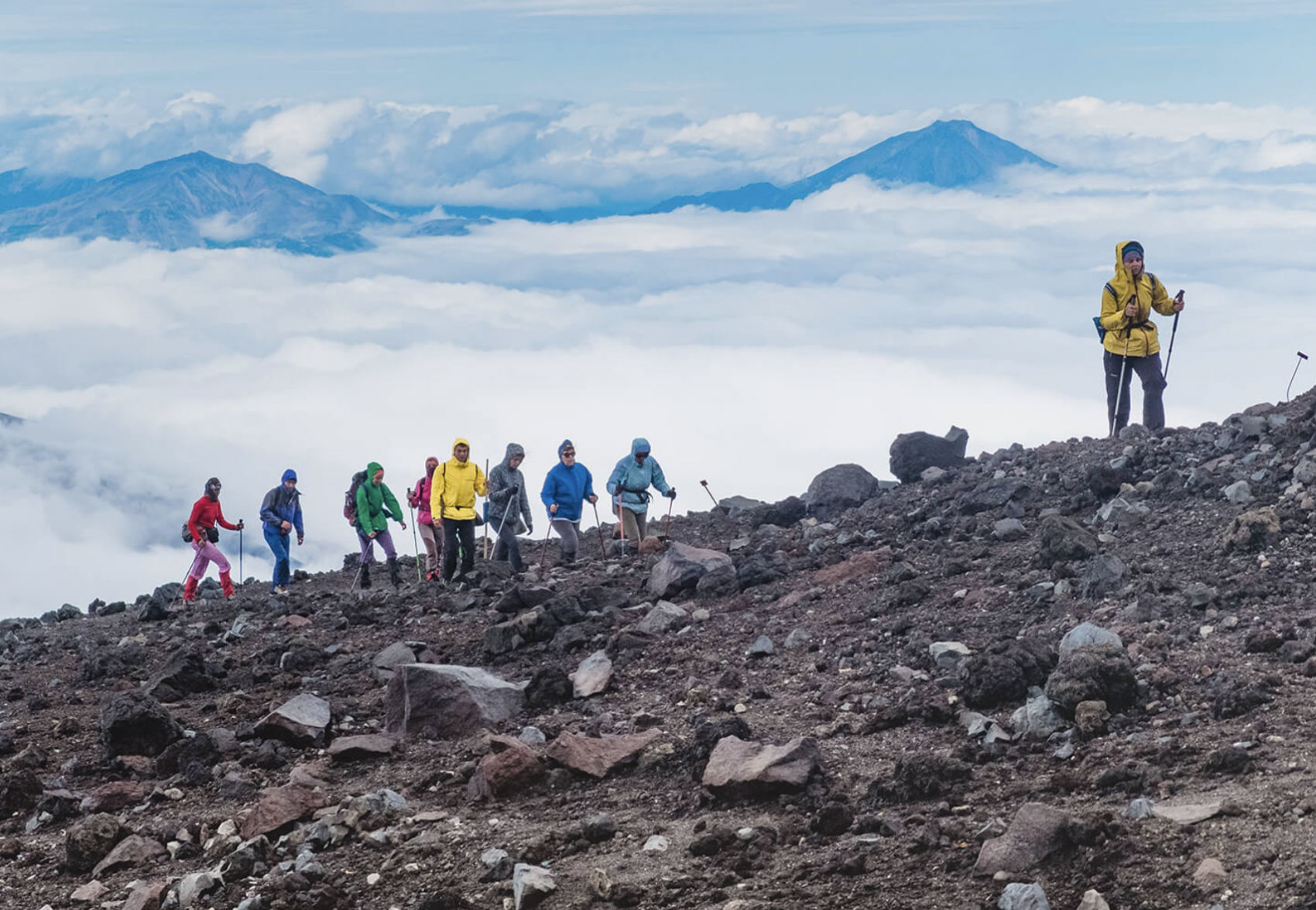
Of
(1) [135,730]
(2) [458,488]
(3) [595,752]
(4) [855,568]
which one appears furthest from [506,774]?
(2) [458,488]

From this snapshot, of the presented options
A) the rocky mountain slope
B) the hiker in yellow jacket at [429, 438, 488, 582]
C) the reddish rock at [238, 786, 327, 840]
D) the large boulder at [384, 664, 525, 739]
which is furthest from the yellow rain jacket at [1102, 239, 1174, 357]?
the reddish rock at [238, 786, 327, 840]

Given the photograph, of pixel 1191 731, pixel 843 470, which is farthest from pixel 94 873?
pixel 843 470

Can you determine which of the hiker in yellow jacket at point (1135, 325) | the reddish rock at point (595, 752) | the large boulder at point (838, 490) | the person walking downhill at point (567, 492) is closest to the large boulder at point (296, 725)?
the reddish rock at point (595, 752)

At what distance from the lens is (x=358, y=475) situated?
20891 mm

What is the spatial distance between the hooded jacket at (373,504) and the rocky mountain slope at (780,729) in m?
2.88

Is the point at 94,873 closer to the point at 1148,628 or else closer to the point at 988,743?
the point at 988,743

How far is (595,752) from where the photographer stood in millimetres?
9984

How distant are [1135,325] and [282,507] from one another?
13.0m

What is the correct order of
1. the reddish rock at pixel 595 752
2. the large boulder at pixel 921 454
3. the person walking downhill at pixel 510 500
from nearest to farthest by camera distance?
the reddish rock at pixel 595 752, the person walking downhill at pixel 510 500, the large boulder at pixel 921 454

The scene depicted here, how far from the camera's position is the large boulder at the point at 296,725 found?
468 inches

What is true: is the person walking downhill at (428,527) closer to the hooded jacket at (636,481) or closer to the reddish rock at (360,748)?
the hooded jacket at (636,481)

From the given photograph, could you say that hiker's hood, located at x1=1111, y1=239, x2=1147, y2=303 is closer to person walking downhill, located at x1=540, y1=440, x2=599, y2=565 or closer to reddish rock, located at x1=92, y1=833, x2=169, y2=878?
person walking downhill, located at x1=540, y1=440, x2=599, y2=565

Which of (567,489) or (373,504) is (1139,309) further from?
(373,504)

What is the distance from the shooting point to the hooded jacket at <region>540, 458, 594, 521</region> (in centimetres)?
1978
